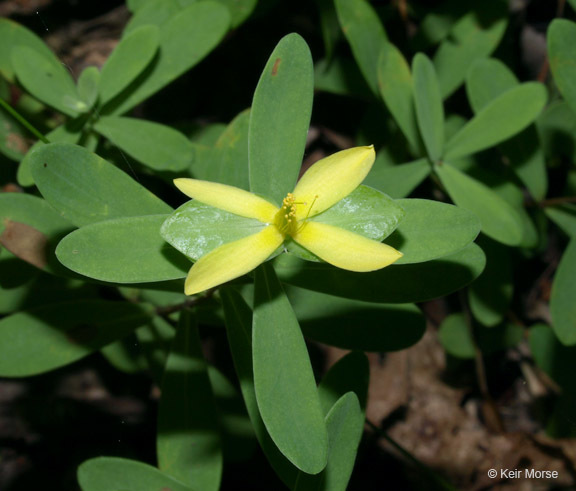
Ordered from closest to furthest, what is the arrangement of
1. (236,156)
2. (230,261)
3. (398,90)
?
(230,261) < (236,156) < (398,90)

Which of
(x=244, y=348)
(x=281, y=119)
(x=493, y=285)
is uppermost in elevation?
(x=281, y=119)

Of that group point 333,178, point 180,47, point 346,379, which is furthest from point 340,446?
point 180,47

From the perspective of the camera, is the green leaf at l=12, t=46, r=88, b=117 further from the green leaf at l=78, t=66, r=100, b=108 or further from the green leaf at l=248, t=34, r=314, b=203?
the green leaf at l=248, t=34, r=314, b=203

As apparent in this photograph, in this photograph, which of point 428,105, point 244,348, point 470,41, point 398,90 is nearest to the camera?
point 244,348

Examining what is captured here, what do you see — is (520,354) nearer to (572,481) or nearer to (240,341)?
(572,481)

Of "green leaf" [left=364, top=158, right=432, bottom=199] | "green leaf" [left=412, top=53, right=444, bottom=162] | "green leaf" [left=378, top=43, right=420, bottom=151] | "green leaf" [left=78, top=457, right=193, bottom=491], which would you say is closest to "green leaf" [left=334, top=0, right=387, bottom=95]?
"green leaf" [left=378, top=43, right=420, bottom=151]

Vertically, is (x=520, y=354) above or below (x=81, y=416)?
below

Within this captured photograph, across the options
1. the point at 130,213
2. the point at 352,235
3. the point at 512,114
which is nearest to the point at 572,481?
the point at 512,114

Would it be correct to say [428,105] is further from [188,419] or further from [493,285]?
[188,419]
